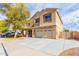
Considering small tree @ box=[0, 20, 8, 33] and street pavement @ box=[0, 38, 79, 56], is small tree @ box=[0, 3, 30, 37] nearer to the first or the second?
small tree @ box=[0, 20, 8, 33]

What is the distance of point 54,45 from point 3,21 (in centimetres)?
101

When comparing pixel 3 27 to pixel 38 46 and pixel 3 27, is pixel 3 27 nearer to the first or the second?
pixel 3 27

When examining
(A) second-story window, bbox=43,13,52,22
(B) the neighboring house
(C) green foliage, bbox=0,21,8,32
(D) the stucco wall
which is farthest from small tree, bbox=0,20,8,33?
(D) the stucco wall

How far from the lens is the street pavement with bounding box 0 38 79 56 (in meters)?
2.89

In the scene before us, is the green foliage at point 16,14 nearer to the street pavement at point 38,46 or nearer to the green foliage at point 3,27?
the green foliage at point 3,27

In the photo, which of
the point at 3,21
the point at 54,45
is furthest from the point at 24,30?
the point at 54,45

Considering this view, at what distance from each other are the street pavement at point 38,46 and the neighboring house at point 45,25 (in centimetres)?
10

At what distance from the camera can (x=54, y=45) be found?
9.71 ft

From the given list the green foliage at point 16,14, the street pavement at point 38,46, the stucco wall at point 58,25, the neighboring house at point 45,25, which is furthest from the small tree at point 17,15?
the stucco wall at point 58,25

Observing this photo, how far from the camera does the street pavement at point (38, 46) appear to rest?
2.89 metres

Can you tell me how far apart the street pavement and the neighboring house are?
0.10 metres

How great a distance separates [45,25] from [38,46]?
408mm

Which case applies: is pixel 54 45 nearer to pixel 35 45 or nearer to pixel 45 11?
pixel 35 45

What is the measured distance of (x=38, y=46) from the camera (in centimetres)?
299
